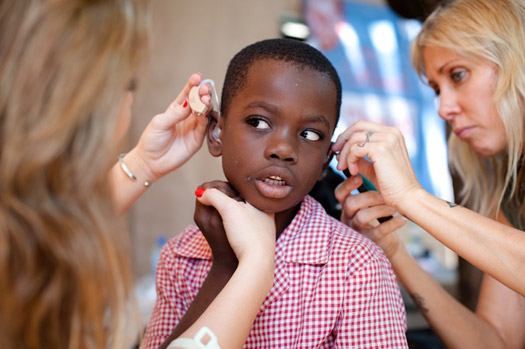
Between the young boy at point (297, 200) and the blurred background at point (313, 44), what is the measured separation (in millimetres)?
1649

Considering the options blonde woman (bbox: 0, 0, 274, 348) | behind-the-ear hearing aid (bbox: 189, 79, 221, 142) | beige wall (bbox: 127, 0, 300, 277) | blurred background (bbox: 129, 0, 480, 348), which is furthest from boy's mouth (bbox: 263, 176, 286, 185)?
beige wall (bbox: 127, 0, 300, 277)

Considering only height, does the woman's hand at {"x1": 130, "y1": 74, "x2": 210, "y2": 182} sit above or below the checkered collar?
above

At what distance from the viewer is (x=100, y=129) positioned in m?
0.68

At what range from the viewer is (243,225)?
3.37 ft

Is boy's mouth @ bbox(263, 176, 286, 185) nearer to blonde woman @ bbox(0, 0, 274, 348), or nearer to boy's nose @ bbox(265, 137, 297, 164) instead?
boy's nose @ bbox(265, 137, 297, 164)

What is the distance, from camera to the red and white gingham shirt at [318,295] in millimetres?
1045

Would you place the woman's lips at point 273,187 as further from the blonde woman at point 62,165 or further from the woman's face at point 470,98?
the woman's face at point 470,98

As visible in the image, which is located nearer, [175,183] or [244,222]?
[244,222]

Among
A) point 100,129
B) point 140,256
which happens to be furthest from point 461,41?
point 140,256

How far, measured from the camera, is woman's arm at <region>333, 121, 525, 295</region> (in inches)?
41.6

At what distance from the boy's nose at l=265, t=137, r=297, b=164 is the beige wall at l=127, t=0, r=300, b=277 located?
89.9 inches

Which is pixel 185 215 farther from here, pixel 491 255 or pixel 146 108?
pixel 491 255

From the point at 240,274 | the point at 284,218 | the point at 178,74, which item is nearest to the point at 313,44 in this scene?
the point at 178,74

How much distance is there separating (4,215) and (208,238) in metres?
0.55
